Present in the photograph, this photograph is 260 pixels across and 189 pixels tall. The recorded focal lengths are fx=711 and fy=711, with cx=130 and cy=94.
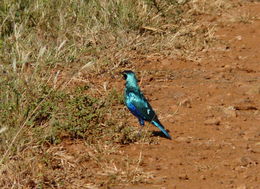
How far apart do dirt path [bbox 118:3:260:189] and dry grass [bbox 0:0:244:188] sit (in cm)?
20

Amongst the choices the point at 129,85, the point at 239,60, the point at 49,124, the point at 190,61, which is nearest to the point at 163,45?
the point at 190,61

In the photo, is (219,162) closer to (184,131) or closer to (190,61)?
(184,131)

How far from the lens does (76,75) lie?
6.64 meters

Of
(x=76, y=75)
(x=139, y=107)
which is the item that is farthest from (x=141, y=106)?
(x=76, y=75)

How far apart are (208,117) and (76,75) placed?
4.44 ft

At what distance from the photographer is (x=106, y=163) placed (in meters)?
4.89

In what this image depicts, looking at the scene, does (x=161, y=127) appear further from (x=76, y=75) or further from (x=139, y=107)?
(x=76, y=75)

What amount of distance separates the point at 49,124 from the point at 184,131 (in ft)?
3.80

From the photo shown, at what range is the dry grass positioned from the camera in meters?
4.74

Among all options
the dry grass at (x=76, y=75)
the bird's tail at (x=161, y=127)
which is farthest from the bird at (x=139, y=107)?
the dry grass at (x=76, y=75)

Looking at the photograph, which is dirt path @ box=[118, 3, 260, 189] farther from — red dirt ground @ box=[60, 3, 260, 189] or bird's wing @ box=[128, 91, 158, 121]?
bird's wing @ box=[128, 91, 158, 121]

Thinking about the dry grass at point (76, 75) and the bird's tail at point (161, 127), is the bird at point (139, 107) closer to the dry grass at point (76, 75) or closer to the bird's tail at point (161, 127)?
the bird's tail at point (161, 127)

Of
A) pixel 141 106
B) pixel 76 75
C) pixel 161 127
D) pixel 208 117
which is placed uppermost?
pixel 141 106

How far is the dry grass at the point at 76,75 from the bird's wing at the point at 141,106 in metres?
0.15
